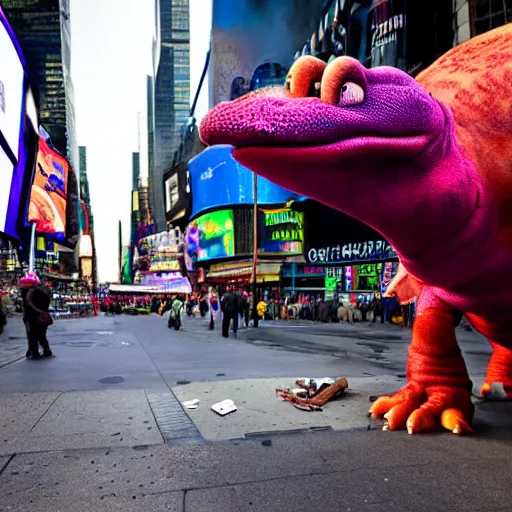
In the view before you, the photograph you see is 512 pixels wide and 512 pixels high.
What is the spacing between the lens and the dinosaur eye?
2.33m

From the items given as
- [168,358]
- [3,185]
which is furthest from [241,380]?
[3,185]

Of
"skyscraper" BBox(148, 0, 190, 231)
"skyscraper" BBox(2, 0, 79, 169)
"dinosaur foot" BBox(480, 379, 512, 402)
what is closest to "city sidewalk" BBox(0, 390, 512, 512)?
"dinosaur foot" BBox(480, 379, 512, 402)

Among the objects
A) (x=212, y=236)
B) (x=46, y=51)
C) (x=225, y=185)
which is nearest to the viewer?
(x=225, y=185)

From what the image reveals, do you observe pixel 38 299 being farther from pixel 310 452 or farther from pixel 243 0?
pixel 243 0

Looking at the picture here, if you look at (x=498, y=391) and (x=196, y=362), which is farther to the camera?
(x=196, y=362)

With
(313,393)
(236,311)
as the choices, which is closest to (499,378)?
(313,393)

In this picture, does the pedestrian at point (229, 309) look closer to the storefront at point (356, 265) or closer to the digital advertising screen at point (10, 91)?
the storefront at point (356, 265)

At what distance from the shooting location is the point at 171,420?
13.1 feet

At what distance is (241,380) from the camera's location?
570 centimetres

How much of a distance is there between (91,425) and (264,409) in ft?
4.74

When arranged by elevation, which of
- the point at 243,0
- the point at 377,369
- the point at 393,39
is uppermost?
the point at 243,0

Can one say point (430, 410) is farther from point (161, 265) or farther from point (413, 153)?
point (161, 265)

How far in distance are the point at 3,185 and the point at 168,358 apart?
2421 centimetres

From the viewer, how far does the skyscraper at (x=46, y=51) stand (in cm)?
6550
